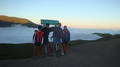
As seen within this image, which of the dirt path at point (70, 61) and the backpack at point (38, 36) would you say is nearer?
the dirt path at point (70, 61)

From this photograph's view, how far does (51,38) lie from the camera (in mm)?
12805

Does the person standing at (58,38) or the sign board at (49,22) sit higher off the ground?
the sign board at (49,22)

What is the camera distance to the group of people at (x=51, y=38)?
38.3 ft

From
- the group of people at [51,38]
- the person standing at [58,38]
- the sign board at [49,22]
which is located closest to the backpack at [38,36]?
the group of people at [51,38]

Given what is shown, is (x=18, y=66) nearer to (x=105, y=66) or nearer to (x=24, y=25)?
(x=105, y=66)

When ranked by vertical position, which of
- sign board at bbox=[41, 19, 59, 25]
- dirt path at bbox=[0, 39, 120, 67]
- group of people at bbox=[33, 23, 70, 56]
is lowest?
dirt path at bbox=[0, 39, 120, 67]

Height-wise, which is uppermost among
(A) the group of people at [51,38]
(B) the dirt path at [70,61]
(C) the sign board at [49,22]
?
(C) the sign board at [49,22]

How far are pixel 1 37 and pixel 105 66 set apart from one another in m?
19.9

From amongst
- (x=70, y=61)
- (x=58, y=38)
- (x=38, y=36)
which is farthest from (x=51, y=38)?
(x=70, y=61)

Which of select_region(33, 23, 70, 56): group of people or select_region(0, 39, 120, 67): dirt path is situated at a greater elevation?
select_region(33, 23, 70, 56): group of people

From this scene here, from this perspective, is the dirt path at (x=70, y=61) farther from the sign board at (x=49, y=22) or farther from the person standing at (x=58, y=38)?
the sign board at (x=49, y=22)

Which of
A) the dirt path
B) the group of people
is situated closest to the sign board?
the group of people

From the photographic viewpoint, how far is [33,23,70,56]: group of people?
11680 millimetres

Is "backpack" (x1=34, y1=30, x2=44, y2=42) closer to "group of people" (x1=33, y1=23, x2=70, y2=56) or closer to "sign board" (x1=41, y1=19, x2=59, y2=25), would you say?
"group of people" (x1=33, y1=23, x2=70, y2=56)
